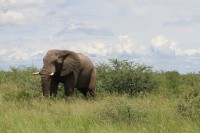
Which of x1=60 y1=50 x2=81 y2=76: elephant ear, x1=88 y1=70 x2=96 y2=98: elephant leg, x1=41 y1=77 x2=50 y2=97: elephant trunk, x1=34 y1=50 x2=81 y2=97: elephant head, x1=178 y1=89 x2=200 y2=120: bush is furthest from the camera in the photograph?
x1=88 y1=70 x2=96 y2=98: elephant leg

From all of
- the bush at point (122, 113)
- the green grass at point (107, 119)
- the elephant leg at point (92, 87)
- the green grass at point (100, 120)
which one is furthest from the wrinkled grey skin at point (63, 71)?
the bush at point (122, 113)

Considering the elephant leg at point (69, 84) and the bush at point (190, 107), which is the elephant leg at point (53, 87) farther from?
the bush at point (190, 107)

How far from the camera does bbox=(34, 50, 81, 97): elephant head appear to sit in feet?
42.4

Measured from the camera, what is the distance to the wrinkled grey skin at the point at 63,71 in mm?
13033

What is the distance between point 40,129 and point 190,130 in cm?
270

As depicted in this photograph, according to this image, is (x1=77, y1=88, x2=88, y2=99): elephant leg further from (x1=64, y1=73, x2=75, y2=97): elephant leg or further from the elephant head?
(x1=64, y1=73, x2=75, y2=97): elephant leg

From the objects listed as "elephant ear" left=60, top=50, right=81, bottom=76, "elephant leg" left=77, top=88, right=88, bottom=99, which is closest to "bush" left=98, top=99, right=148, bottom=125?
"elephant ear" left=60, top=50, right=81, bottom=76

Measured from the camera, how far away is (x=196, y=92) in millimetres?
10359

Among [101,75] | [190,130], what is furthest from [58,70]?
[190,130]

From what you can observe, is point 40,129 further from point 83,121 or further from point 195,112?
point 195,112

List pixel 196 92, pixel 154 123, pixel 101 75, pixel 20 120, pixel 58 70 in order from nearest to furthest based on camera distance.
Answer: pixel 154 123 → pixel 20 120 → pixel 196 92 → pixel 58 70 → pixel 101 75

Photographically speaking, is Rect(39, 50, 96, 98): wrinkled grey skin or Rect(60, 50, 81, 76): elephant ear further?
Rect(60, 50, 81, 76): elephant ear

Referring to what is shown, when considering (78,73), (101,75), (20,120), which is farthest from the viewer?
(101,75)

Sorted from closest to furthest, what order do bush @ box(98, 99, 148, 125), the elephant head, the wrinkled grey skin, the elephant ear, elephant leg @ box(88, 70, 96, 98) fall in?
bush @ box(98, 99, 148, 125) → the elephant head → the wrinkled grey skin → the elephant ear → elephant leg @ box(88, 70, 96, 98)
